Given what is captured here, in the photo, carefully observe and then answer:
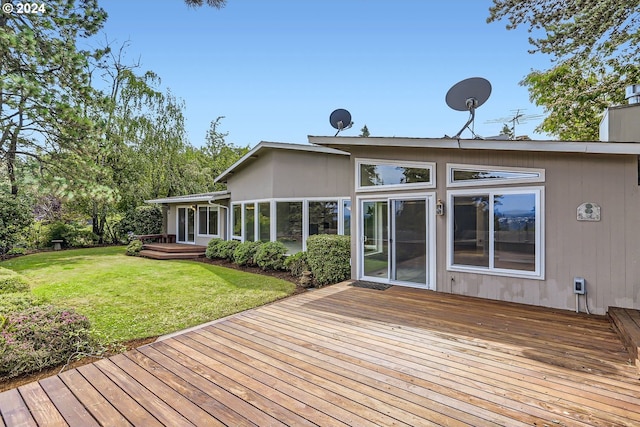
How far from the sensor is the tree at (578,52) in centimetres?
805

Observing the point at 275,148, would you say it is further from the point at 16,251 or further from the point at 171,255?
the point at 16,251

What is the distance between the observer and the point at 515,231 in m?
5.51

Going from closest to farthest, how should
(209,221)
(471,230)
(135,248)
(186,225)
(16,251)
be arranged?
(471,230), (16,251), (135,248), (209,221), (186,225)

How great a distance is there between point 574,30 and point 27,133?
14740 millimetres

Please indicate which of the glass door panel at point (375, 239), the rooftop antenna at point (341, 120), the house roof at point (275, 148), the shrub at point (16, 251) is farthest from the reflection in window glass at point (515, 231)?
the shrub at point (16, 251)

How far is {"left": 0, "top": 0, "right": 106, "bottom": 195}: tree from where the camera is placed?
198 inches

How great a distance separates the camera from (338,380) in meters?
3.01

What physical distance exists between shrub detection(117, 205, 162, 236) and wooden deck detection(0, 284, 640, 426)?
1628 cm

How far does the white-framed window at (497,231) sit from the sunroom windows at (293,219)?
4.14 meters

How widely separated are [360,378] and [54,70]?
697 cm

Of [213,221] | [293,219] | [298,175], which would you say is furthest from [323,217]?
[213,221]

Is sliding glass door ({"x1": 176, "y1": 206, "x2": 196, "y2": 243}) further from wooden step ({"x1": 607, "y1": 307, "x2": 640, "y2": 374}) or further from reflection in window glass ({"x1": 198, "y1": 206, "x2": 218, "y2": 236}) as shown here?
wooden step ({"x1": 607, "y1": 307, "x2": 640, "y2": 374})

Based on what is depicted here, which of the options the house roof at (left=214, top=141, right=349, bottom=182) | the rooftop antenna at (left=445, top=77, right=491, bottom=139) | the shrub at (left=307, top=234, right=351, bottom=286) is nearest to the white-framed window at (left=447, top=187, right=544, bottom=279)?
the rooftop antenna at (left=445, top=77, right=491, bottom=139)

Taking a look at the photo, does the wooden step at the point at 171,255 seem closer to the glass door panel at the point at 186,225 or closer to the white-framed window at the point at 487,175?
the glass door panel at the point at 186,225
